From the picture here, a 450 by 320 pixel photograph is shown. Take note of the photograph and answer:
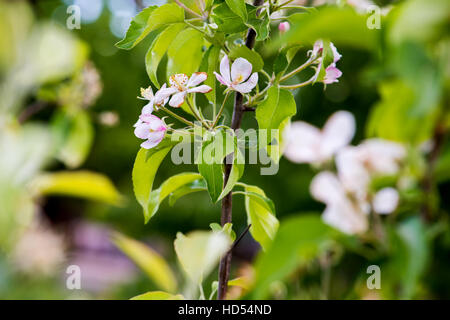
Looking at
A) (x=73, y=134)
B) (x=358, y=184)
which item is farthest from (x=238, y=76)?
(x=73, y=134)

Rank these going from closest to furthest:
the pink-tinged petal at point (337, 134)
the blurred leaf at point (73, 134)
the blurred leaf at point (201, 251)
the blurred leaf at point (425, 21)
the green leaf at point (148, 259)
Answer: the blurred leaf at point (425, 21)
the blurred leaf at point (201, 251)
the green leaf at point (148, 259)
the pink-tinged petal at point (337, 134)
the blurred leaf at point (73, 134)

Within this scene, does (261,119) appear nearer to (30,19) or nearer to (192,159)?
(192,159)

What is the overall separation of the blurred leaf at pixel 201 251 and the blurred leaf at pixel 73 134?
1.49 feet

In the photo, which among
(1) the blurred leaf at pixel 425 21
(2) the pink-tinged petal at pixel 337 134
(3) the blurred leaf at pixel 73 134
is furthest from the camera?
(3) the blurred leaf at pixel 73 134

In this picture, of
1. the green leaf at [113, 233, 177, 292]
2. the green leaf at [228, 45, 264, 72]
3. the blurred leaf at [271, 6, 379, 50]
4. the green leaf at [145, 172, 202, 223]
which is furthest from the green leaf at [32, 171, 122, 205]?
the blurred leaf at [271, 6, 379, 50]

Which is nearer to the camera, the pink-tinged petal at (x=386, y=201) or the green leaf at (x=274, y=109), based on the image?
the green leaf at (x=274, y=109)

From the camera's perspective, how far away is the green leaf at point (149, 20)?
0.32 meters

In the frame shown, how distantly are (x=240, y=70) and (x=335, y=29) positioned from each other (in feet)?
0.41

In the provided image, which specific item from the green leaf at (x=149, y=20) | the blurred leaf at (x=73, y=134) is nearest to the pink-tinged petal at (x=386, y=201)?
the green leaf at (x=149, y=20)

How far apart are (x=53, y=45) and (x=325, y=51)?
0.66ft

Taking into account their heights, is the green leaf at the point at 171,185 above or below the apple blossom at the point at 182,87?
below

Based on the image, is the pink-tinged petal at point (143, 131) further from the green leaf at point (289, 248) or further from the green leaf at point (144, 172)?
the green leaf at point (289, 248)

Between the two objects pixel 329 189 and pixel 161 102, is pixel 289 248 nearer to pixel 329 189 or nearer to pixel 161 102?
pixel 161 102
